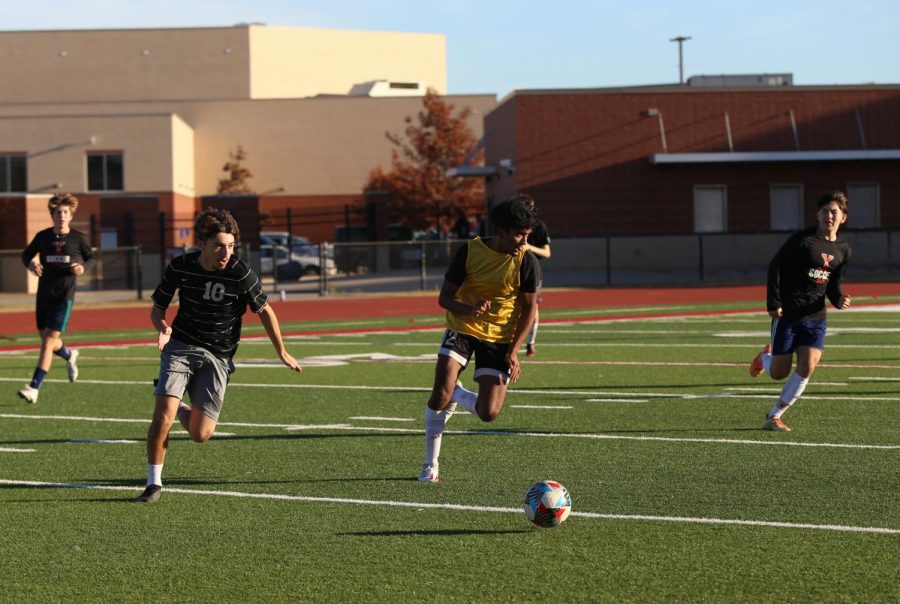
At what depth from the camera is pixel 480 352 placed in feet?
30.3

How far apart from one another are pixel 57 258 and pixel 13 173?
5452cm

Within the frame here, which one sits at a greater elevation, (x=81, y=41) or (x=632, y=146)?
(x=81, y=41)

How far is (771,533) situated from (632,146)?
133ft

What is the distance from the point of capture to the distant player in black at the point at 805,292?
443 inches

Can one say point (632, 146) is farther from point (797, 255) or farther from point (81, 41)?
point (81, 41)

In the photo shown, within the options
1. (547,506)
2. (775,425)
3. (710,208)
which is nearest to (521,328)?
(547,506)

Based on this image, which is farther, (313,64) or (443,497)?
(313,64)

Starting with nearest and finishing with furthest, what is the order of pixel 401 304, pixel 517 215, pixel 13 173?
pixel 517 215
pixel 401 304
pixel 13 173

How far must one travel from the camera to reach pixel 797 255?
11328 millimetres

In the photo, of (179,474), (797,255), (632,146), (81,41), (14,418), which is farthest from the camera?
(81,41)

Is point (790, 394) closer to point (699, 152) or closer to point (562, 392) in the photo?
point (562, 392)

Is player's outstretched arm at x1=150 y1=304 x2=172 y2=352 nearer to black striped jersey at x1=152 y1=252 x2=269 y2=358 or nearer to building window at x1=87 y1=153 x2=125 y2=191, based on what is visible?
black striped jersey at x1=152 y1=252 x2=269 y2=358

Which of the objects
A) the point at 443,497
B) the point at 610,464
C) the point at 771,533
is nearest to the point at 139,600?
the point at 443,497

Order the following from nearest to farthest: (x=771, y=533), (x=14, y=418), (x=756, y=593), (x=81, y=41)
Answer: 1. (x=756, y=593)
2. (x=771, y=533)
3. (x=14, y=418)
4. (x=81, y=41)
